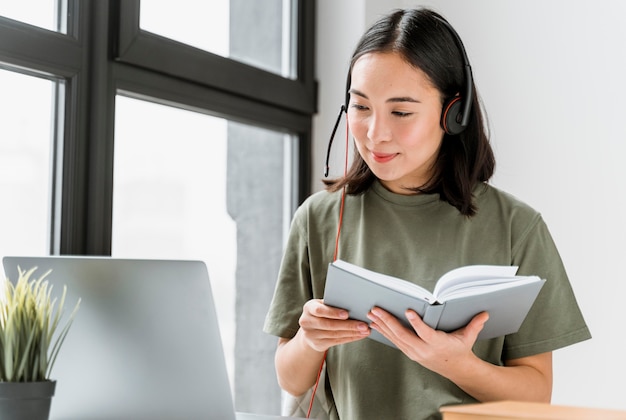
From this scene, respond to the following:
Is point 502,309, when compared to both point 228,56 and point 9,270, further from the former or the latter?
point 228,56

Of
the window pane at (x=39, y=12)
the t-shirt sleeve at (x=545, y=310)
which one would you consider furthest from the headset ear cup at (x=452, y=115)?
the window pane at (x=39, y=12)

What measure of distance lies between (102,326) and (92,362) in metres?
0.06

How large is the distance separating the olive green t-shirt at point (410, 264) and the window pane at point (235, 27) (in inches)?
25.8

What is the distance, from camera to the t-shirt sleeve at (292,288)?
1.58 metres

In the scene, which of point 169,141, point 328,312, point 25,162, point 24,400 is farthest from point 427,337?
point 169,141

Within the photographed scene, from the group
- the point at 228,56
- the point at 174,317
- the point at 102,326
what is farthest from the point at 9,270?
the point at 228,56

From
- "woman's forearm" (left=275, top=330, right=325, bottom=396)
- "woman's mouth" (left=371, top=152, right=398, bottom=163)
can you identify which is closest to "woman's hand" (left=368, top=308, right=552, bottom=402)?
"woman's forearm" (left=275, top=330, right=325, bottom=396)

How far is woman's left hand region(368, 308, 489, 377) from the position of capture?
48.8 inches

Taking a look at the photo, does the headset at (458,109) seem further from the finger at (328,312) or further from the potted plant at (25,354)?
the potted plant at (25,354)

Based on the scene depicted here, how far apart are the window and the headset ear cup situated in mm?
723

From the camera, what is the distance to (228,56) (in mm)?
2195

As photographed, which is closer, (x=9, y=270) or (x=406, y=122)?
(x=9, y=270)

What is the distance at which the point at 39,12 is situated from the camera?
1.64 m

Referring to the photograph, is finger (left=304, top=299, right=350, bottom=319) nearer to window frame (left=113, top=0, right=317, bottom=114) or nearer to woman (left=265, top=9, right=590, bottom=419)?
woman (left=265, top=9, right=590, bottom=419)
